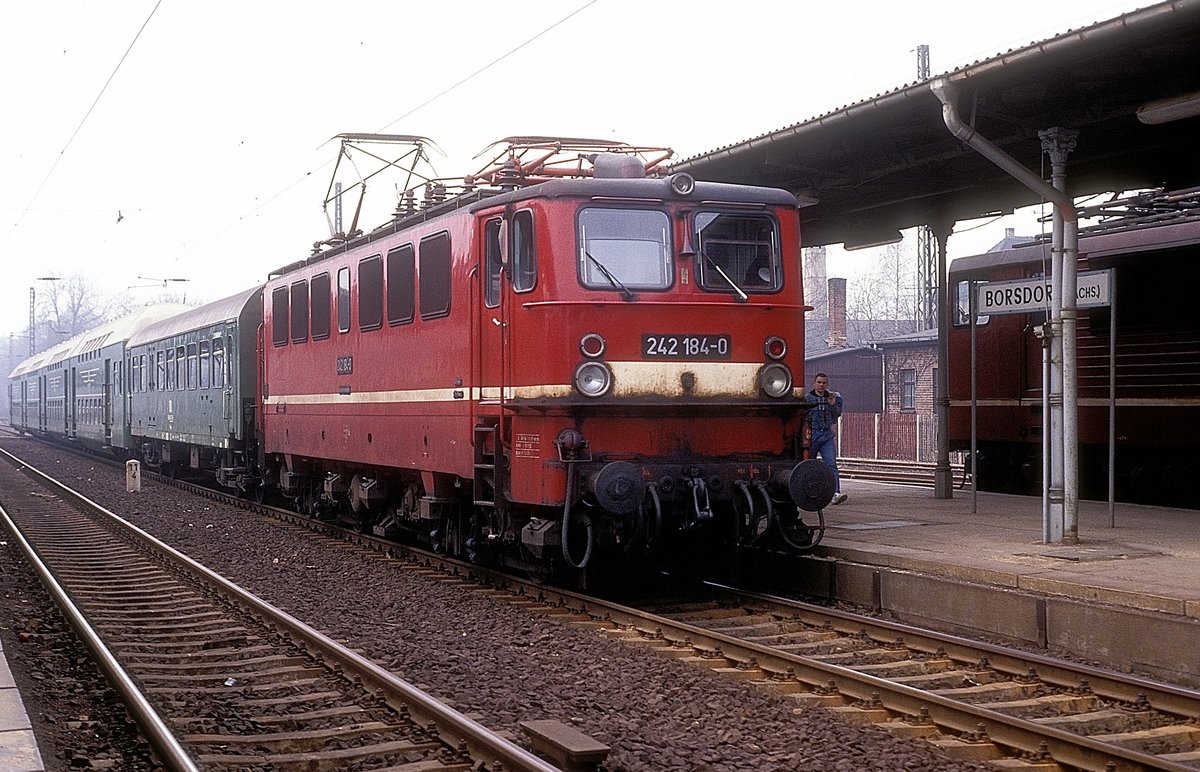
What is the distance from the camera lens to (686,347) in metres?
10.3

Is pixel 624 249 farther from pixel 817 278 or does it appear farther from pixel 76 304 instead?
pixel 76 304

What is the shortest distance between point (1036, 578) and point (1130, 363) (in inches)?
296

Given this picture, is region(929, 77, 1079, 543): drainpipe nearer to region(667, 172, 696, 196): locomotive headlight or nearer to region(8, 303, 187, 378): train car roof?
region(667, 172, 696, 196): locomotive headlight

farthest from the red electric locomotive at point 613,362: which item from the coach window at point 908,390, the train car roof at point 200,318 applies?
the coach window at point 908,390

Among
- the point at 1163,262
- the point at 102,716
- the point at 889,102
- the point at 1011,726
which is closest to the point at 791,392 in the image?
the point at 889,102

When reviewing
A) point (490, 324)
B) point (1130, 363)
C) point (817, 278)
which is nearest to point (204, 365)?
point (490, 324)

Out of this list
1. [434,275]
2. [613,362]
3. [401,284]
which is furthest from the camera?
[401,284]

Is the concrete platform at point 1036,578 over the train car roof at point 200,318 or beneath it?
beneath

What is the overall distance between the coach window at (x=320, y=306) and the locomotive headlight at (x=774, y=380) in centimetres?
646

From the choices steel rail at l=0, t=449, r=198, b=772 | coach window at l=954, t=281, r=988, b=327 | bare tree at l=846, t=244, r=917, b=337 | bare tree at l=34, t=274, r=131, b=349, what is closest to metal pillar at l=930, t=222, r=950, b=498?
coach window at l=954, t=281, r=988, b=327

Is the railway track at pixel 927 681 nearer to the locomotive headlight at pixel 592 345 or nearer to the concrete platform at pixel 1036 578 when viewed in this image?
the concrete platform at pixel 1036 578

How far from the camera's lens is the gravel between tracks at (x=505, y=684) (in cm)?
625

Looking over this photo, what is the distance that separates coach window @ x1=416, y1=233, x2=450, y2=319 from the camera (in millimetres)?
11531

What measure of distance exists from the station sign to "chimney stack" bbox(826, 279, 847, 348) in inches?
1502
